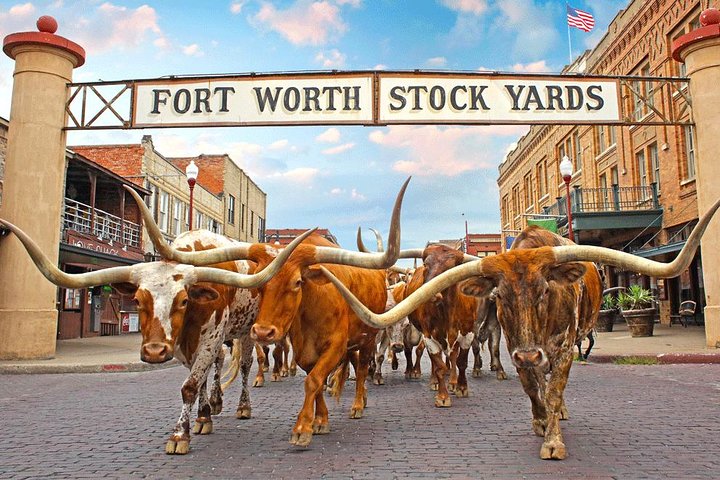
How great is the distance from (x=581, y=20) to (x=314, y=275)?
24.6 metres

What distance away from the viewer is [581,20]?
25.5 m

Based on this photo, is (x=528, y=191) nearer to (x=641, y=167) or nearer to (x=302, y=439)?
(x=641, y=167)

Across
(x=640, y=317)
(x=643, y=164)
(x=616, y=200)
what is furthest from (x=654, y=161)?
(x=640, y=317)

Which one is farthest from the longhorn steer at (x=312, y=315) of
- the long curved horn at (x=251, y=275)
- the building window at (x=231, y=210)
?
the building window at (x=231, y=210)

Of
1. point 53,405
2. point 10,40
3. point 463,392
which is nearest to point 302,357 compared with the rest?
point 463,392

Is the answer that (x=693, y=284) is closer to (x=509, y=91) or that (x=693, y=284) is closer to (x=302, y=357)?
(x=509, y=91)

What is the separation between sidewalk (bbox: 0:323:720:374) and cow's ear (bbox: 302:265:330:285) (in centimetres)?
874

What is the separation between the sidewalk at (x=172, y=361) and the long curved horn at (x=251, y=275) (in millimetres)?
8423

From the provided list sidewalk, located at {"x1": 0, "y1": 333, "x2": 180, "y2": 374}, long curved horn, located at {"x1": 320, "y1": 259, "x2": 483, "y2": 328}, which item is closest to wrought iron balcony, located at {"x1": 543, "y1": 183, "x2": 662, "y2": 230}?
sidewalk, located at {"x1": 0, "y1": 333, "x2": 180, "y2": 374}

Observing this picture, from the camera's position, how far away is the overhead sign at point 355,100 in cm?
1311

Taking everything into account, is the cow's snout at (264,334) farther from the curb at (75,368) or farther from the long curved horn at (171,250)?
the curb at (75,368)

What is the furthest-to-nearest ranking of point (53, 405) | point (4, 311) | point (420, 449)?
1. point (4, 311)
2. point (53, 405)
3. point (420, 449)

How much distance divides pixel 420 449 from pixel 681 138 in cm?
1985

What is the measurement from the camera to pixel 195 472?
4.54m
